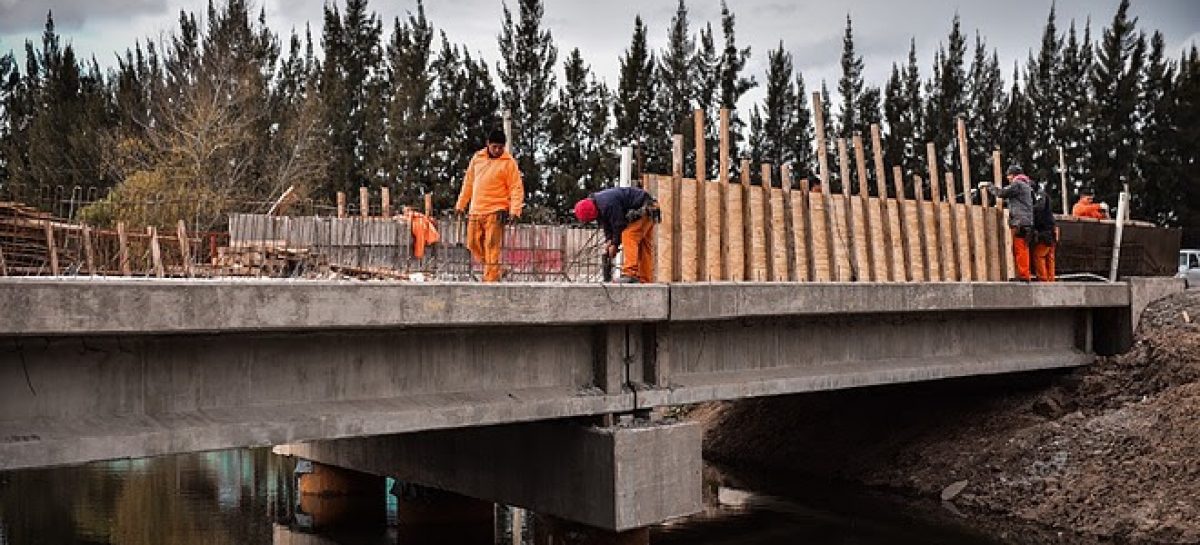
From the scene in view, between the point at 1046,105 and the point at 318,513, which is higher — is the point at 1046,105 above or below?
above

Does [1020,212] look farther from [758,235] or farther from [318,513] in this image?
[318,513]

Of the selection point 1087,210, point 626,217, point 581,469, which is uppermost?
point 1087,210

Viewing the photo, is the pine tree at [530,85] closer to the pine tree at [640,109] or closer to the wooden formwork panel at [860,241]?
the pine tree at [640,109]

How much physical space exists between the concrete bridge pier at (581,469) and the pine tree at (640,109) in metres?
33.7

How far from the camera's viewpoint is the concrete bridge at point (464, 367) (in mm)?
7270

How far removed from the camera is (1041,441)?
15.6m

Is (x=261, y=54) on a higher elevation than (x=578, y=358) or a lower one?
higher

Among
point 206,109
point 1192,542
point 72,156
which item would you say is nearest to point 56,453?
point 1192,542

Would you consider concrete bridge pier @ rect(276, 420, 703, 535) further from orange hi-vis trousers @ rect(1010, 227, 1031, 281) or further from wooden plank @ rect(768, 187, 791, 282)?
orange hi-vis trousers @ rect(1010, 227, 1031, 281)

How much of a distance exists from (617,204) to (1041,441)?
7.91 m

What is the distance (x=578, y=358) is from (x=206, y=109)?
2220 cm

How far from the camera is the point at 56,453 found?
709 cm

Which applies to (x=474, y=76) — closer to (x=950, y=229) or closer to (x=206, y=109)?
(x=206, y=109)

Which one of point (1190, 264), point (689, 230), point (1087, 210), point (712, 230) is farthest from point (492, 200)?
point (1190, 264)
